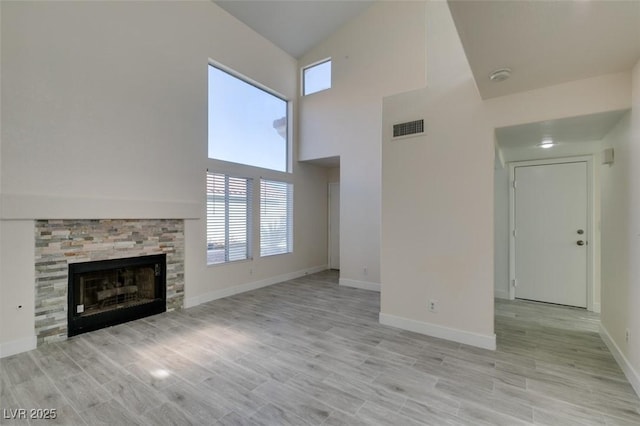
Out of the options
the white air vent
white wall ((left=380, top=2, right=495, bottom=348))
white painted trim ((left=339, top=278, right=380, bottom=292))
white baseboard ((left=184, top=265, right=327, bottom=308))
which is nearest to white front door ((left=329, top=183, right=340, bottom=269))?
white baseboard ((left=184, top=265, right=327, bottom=308))

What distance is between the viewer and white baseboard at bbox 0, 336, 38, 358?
9.23ft

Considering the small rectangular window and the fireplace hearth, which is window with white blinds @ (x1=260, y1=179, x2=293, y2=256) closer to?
the fireplace hearth

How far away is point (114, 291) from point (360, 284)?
3994 mm

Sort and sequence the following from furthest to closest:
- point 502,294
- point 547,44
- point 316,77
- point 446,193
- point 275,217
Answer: point 316,77 < point 275,217 < point 502,294 < point 446,193 < point 547,44

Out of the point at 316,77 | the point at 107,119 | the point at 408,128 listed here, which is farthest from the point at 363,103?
the point at 107,119

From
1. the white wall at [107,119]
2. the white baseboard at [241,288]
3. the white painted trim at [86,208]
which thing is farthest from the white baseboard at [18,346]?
the white baseboard at [241,288]

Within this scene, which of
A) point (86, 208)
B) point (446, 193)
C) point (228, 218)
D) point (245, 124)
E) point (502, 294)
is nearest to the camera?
point (446, 193)

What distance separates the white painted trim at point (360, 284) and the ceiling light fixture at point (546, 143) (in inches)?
132

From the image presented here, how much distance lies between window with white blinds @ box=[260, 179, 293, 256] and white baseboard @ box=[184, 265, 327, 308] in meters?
0.53

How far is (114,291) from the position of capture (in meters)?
3.83

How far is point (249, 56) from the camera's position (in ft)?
17.9

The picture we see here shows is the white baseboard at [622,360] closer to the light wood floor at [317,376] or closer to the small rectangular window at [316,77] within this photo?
the light wood floor at [317,376]

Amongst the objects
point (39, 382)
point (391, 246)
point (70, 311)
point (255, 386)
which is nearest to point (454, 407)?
point (255, 386)

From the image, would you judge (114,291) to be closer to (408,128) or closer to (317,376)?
(317,376)
